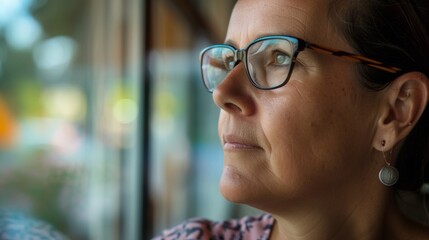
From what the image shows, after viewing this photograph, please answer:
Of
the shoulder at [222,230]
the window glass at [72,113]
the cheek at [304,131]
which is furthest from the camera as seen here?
the window glass at [72,113]

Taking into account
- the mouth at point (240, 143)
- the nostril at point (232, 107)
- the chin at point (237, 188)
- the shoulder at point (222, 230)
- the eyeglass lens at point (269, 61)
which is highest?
the eyeglass lens at point (269, 61)

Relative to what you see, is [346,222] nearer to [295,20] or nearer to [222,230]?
[222,230]

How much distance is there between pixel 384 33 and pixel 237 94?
343mm

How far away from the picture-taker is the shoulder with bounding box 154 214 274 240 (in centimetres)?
122

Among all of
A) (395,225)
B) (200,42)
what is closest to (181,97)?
(200,42)

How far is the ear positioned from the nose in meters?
0.29

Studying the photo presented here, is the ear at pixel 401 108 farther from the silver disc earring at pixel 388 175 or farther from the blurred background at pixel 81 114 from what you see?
the blurred background at pixel 81 114

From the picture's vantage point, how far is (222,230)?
1249mm

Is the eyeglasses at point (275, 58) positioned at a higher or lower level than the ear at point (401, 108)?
higher

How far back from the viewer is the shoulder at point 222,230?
122cm

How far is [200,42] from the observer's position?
4.40 metres

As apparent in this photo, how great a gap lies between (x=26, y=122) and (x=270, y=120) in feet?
4.18

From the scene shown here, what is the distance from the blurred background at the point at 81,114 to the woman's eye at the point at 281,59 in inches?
42.3

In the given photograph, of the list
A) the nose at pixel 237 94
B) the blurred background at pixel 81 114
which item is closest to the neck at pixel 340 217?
the nose at pixel 237 94
